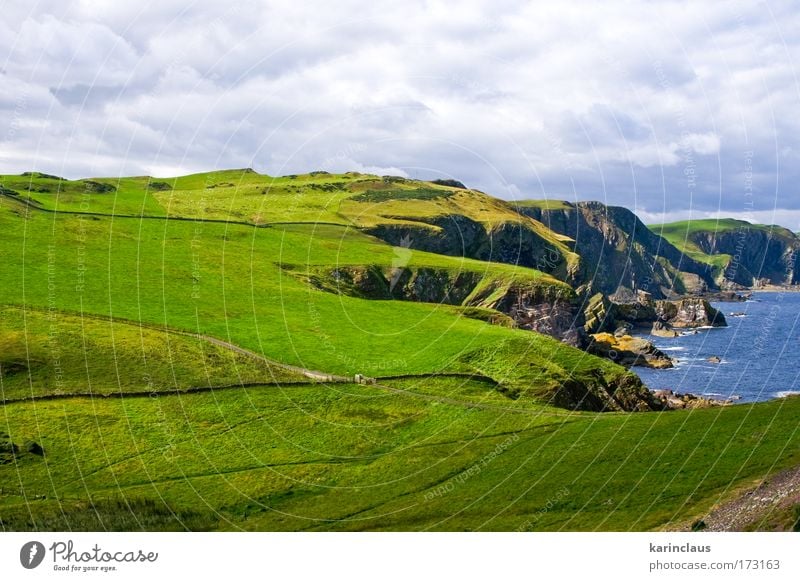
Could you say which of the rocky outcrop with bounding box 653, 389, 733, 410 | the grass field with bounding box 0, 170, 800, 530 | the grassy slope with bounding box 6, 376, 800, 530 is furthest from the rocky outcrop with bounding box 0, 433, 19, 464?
the rocky outcrop with bounding box 653, 389, 733, 410

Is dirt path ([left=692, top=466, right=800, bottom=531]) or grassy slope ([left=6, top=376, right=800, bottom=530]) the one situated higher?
dirt path ([left=692, top=466, right=800, bottom=531])

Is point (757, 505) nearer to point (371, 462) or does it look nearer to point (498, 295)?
point (371, 462)

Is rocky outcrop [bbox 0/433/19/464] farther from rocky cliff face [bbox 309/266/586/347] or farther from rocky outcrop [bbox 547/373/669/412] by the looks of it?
rocky cliff face [bbox 309/266/586/347]

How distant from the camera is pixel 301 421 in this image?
206 feet

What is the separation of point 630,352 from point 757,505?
129627 millimetres

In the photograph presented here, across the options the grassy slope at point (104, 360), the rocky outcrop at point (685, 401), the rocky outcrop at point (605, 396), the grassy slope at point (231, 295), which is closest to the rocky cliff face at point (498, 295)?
the grassy slope at point (231, 295)

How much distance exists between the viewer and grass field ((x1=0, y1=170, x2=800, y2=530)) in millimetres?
45844

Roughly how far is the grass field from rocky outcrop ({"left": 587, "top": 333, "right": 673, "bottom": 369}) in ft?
223

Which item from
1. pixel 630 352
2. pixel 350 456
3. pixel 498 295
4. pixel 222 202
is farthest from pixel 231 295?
pixel 630 352

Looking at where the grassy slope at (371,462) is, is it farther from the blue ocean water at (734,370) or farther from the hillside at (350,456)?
the blue ocean water at (734,370)

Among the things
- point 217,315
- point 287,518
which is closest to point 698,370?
point 217,315

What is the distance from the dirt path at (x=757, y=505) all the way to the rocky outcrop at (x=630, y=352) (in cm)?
11384

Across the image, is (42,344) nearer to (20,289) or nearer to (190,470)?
(20,289)
